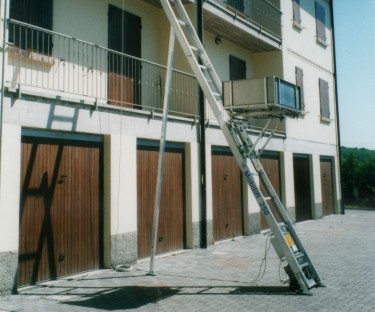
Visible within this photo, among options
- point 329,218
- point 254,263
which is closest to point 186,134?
point 254,263

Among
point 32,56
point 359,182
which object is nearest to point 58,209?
point 32,56

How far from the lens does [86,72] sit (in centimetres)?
970

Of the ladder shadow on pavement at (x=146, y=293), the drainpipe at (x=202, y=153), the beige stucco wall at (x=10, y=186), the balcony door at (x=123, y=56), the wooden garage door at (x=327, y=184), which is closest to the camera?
the ladder shadow on pavement at (x=146, y=293)

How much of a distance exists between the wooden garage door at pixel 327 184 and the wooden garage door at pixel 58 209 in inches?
519

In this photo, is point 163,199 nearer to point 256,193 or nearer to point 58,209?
point 58,209

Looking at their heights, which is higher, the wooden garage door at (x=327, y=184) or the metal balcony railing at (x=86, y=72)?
the metal balcony railing at (x=86, y=72)

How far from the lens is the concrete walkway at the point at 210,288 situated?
6113 millimetres

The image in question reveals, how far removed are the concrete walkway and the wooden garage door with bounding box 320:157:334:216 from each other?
28.2ft

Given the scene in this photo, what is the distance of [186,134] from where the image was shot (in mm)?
11094

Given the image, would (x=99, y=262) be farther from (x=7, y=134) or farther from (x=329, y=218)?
(x=329, y=218)

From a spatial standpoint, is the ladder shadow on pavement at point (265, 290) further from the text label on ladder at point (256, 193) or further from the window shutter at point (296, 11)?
the window shutter at point (296, 11)

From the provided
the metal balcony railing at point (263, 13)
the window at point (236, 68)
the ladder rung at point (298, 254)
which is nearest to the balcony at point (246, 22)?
the metal balcony railing at point (263, 13)

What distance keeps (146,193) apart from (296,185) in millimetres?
9278

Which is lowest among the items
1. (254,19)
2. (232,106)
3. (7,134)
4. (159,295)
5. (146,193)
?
(159,295)
